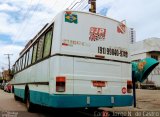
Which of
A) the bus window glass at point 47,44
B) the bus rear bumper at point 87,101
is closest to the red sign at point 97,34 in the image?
the bus window glass at point 47,44

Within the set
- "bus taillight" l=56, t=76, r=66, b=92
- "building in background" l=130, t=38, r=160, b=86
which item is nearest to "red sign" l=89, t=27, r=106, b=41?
"bus taillight" l=56, t=76, r=66, b=92

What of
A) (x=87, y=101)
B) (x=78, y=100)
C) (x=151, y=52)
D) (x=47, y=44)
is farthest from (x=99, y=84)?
(x=151, y=52)

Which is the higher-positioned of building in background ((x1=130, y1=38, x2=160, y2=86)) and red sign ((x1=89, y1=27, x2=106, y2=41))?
building in background ((x1=130, y1=38, x2=160, y2=86))

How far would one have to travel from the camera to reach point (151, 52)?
44.6 meters

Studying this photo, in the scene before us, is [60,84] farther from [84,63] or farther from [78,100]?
[84,63]

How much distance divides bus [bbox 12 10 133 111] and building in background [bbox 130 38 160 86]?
34208mm

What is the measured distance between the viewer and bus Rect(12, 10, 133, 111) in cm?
939

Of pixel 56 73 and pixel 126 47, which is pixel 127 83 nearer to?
pixel 126 47

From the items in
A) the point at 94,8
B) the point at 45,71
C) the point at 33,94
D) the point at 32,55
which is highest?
the point at 94,8

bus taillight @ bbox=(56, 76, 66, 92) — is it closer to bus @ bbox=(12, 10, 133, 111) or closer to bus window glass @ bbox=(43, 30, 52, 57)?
bus @ bbox=(12, 10, 133, 111)

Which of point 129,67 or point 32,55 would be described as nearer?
point 129,67

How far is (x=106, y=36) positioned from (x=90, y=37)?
0.64 meters

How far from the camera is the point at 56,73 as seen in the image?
9.32 m

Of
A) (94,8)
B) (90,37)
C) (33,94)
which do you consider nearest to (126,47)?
(90,37)
